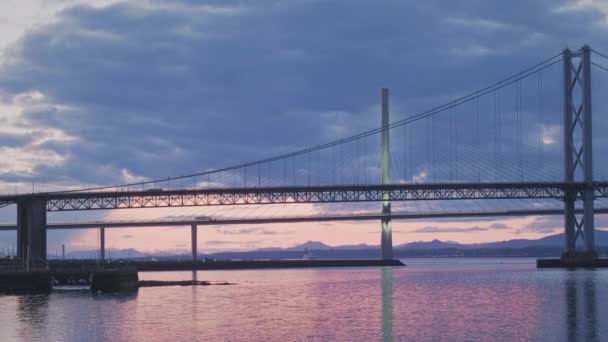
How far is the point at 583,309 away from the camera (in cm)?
4534

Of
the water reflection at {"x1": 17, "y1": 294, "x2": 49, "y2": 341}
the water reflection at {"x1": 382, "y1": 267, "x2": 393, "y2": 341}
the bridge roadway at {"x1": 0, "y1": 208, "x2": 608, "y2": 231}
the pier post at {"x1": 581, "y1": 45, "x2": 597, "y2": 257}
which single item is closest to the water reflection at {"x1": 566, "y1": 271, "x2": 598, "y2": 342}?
the water reflection at {"x1": 382, "y1": 267, "x2": 393, "y2": 341}

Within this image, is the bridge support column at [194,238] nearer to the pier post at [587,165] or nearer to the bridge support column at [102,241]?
the bridge support column at [102,241]

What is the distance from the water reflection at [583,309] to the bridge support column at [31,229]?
40.1 meters

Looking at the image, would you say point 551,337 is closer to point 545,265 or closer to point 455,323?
point 455,323

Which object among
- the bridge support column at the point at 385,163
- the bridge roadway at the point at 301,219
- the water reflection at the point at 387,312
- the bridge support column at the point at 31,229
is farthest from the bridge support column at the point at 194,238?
the water reflection at the point at 387,312

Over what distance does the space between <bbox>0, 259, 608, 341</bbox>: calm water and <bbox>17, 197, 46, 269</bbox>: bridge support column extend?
1549cm

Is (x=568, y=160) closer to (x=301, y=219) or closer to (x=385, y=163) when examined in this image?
(x=385, y=163)

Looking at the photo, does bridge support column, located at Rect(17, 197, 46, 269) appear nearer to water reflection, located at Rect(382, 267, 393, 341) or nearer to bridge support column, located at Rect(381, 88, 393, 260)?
water reflection, located at Rect(382, 267, 393, 341)

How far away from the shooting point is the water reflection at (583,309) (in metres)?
35.6

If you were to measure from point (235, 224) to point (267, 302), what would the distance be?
75.9 meters

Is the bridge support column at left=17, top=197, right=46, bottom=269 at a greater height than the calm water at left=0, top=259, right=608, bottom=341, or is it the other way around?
the bridge support column at left=17, top=197, right=46, bottom=269

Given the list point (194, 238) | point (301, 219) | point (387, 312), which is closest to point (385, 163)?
point (301, 219)

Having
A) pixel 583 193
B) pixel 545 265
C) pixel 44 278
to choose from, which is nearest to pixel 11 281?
pixel 44 278

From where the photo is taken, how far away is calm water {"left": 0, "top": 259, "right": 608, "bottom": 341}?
36625 millimetres
